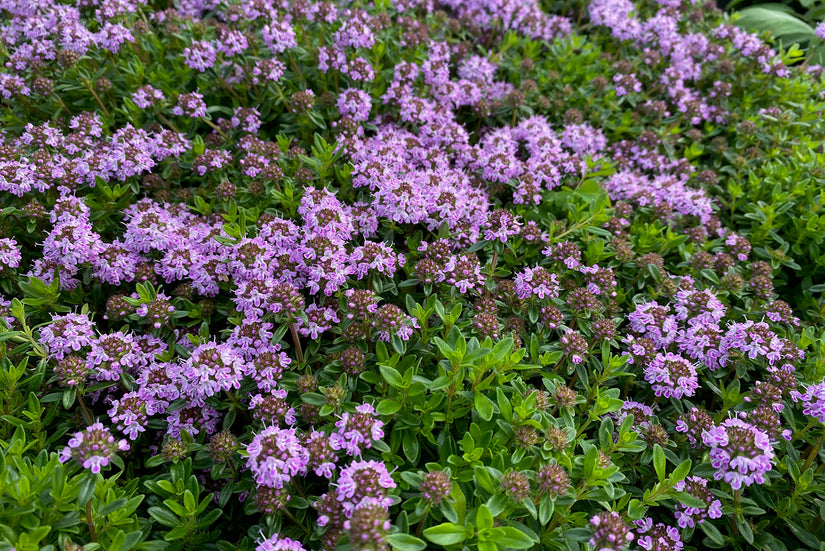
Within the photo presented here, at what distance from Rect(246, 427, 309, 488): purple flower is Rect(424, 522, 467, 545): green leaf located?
1.81 feet

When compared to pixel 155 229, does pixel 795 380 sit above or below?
above

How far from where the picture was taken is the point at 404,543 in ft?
6.54

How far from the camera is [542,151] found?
3.99m

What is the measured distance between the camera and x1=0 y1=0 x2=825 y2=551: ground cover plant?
7.88 feet

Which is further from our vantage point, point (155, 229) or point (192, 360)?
point (155, 229)

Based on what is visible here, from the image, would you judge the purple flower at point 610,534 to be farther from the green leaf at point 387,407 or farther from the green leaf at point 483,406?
the green leaf at point 387,407

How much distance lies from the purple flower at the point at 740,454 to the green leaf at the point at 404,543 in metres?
1.35

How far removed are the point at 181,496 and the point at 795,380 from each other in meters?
2.91

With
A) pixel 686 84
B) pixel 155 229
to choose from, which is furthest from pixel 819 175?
pixel 155 229

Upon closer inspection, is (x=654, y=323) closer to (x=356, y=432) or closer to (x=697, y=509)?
(x=697, y=509)

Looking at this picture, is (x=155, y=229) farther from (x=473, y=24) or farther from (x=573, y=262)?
(x=473, y=24)

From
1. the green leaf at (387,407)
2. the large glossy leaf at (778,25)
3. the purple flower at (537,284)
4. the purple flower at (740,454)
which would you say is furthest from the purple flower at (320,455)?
the large glossy leaf at (778,25)

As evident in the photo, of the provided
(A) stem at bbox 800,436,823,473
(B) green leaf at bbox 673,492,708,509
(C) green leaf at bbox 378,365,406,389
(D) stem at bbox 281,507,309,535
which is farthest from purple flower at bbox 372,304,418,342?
(A) stem at bbox 800,436,823,473

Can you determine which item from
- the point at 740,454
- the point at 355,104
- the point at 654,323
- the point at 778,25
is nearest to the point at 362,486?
the point at 740,454
